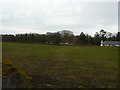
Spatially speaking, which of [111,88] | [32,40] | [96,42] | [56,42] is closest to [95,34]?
[96,42]

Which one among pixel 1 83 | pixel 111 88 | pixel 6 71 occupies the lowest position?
pixel 111 88

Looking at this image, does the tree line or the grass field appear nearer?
the grass field

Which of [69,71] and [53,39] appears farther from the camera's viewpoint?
[53,39]

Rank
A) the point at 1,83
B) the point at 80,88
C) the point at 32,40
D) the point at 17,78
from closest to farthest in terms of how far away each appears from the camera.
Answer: the point at 17,78 → the point at 1,83 → the point at 80,88 → the point at 32,40

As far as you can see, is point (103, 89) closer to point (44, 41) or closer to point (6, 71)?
point (6, 71)

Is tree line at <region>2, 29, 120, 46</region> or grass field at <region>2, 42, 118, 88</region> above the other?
tree line at <region>2, 29, 120, 46</region>

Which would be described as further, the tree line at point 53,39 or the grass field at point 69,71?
the tree line at point 53,39

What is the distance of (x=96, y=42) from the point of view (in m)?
54.8

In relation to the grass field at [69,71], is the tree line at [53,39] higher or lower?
higher

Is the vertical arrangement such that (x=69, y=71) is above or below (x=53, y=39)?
below

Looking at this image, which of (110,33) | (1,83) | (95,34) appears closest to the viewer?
(1,83)

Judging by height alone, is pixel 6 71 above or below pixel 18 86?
above

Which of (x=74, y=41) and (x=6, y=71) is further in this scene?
(x=74, y=41)

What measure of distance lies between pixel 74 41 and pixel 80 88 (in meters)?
50.7
